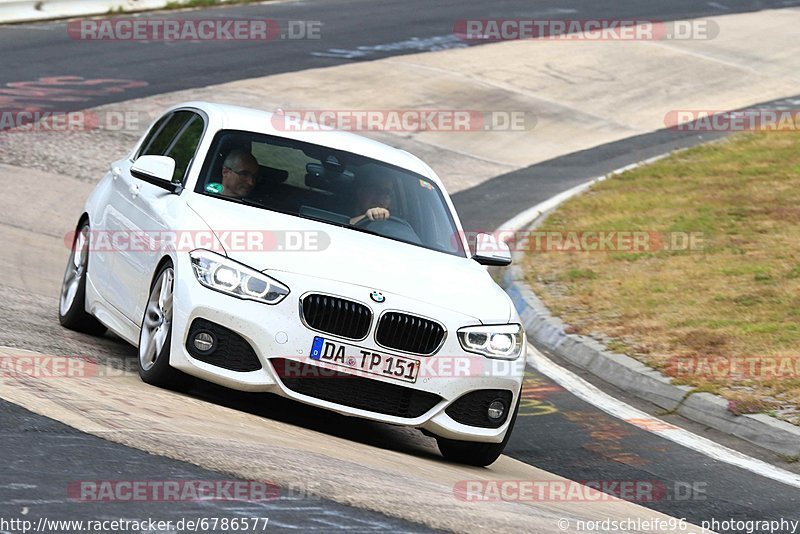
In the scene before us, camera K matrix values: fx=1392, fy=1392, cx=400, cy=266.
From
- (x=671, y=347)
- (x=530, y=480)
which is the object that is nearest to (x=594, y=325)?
(x=671, y=347)

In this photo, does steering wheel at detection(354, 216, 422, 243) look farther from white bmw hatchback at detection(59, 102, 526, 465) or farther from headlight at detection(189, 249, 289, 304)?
headlight at detection(189, 249, 289, 304)

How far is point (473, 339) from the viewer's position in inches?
279

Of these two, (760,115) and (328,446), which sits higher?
(328,446)

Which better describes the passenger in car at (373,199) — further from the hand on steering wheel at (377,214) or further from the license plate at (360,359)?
the license plate at (360,359)

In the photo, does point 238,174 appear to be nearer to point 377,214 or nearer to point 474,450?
point 377,214

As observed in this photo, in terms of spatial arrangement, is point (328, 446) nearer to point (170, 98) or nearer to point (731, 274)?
point (731, 274)

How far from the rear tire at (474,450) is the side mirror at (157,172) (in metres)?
2.12

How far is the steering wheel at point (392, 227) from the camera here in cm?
801

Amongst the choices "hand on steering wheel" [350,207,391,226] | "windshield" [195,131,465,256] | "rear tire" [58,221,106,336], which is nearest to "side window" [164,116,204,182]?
"windshield" [195,131,465,256]

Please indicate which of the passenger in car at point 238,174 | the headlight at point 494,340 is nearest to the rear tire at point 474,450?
the headlight at point 494,340

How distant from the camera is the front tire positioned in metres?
7.10

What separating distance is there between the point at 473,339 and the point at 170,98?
43.1 ft

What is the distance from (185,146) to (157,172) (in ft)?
2.20

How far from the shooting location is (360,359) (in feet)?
22.5
